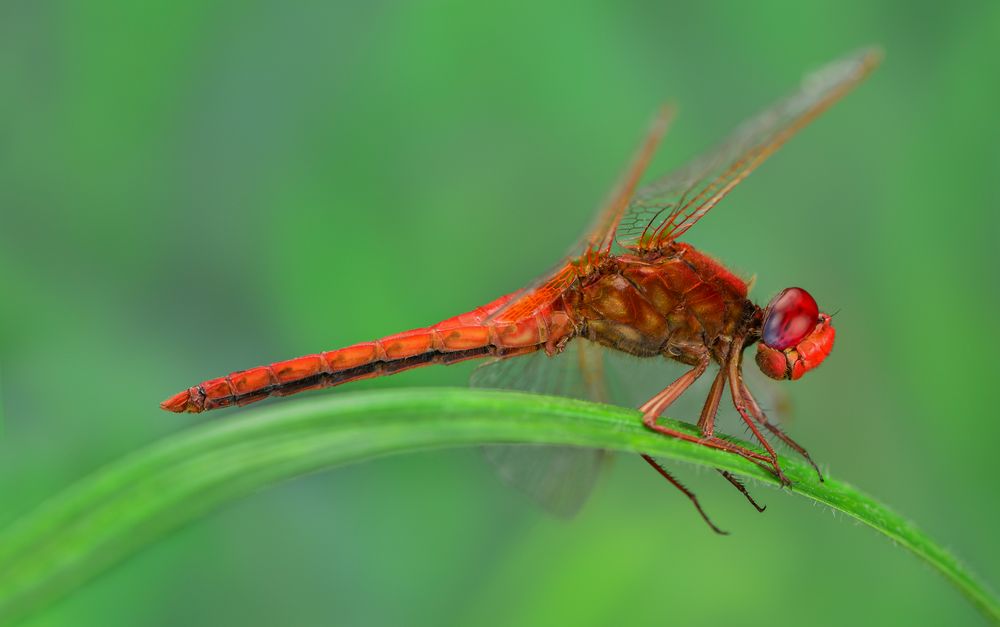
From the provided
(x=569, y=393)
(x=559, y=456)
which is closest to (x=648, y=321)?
(x=569, y=393)

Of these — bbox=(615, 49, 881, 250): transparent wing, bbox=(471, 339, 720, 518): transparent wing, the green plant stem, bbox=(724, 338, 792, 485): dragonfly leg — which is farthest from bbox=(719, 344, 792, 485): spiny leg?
the green plant stem

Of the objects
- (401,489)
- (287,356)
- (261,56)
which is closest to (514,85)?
(261,56)

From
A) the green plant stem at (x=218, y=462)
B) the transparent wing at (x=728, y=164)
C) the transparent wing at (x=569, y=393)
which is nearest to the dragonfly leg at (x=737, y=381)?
the transparent wing at (x=728, y=164)

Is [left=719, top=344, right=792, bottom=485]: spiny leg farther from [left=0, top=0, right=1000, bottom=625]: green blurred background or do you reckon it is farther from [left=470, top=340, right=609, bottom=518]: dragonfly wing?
[left=0, top=0, right=1000, bottom=625]: green blurred background

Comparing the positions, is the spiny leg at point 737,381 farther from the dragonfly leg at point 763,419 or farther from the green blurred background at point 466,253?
the green blurred background at point 466,253

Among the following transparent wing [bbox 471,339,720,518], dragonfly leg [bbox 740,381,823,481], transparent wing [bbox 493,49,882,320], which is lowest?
dragonfly leg [bbox 740,381,823,481]

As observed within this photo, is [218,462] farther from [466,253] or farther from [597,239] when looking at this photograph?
[466,253]
